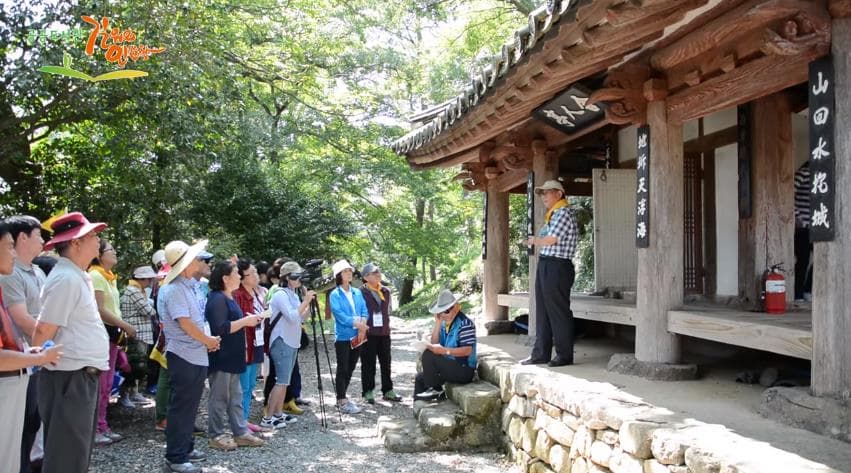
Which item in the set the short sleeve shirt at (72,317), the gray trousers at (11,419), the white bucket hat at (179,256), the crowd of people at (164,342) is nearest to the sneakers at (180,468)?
the crowd of people at (164,342)

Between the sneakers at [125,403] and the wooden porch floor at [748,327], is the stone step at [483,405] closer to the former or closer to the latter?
the wooden porch floor at [748,327]

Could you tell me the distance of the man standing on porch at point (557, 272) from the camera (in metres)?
6.31

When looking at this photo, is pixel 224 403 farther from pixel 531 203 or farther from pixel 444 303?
pixel 531 203

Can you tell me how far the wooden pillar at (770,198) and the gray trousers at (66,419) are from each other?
557 centimetres

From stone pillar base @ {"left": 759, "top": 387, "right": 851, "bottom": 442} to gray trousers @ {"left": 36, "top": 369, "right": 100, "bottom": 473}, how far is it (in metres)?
4.40

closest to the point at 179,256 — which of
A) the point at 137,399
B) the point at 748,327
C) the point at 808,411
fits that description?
the point at 137,399

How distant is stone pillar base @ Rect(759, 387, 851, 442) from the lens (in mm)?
3582

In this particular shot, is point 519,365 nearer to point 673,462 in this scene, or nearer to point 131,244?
point 673,462

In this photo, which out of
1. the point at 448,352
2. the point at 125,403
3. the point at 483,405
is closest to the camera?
the point at 483,405

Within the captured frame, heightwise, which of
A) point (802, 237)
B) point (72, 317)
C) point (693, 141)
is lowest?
point (72, 317)

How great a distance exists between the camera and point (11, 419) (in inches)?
141

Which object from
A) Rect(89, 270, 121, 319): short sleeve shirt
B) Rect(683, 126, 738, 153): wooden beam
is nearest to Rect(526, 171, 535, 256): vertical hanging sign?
Rect(683, 126, 738, 153): wooden beam

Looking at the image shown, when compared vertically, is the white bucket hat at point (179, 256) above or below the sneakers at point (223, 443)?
above

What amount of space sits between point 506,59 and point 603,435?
318 cm
